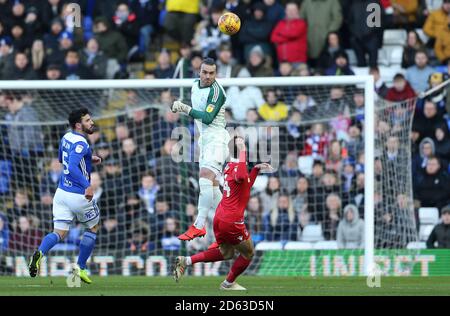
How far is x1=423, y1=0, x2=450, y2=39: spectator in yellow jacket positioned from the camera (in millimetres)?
25500

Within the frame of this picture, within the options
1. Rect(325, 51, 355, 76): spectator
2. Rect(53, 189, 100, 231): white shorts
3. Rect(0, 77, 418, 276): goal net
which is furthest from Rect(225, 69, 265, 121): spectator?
Rect(53, 189, 100, 231): white shorts

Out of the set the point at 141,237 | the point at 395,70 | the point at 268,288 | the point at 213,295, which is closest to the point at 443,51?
the point at 395,70

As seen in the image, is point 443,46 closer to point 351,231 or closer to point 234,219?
point 351,231

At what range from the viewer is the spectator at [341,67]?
24469 millimetres

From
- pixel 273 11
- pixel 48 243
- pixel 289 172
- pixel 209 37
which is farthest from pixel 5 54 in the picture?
pixel 48 243

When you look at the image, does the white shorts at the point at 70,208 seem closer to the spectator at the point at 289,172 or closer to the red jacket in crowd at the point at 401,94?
the spectator at the point at 289,172

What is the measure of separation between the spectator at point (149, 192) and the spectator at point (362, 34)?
531cm

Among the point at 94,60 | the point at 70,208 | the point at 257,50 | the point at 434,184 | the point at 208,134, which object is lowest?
the point at 434,184

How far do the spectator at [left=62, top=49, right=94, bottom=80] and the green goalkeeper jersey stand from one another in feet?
26.0

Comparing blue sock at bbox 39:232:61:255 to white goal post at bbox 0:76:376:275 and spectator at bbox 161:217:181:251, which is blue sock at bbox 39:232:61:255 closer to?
white goal post at bbox 0:76:376:275

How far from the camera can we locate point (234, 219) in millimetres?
16141

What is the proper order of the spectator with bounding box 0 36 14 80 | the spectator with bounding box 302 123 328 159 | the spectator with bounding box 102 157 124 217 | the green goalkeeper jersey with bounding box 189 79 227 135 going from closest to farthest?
the green goalkeeper jersey with bounding box 189 79 227 135 < the spectator with bounding box 102 157 124 217 < the spectator with bounding box 302 123 328 159 < the spectator with bounding box 0 36 14 80

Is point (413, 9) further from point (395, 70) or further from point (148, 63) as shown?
point (148, 63)

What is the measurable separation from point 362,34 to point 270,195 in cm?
448
